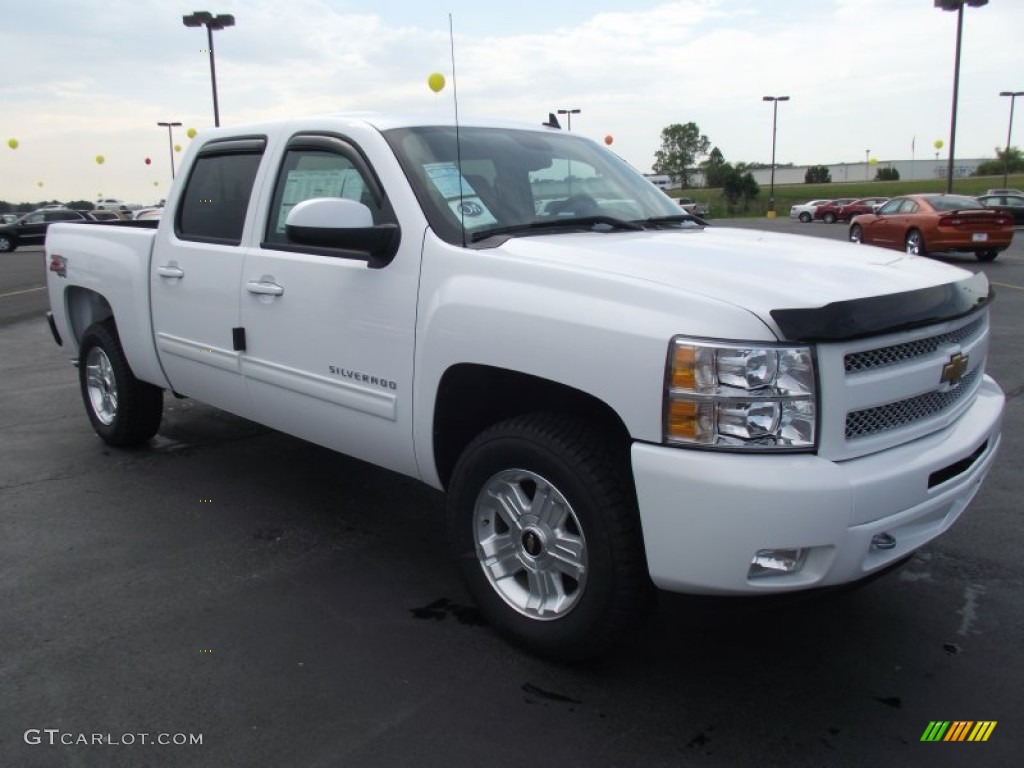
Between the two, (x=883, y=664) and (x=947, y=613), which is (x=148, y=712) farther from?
(x=947, y=613)

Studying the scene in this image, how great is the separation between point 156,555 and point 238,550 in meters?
0.37

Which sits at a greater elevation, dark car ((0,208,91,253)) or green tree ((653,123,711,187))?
green tree ((653,123,711,187))

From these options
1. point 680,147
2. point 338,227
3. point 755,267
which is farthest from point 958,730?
point 680,147

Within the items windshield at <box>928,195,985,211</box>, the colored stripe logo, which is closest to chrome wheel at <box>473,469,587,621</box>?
the colored stripe logo

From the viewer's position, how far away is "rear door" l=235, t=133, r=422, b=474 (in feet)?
11.2

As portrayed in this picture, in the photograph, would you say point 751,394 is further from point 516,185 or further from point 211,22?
point 211,22

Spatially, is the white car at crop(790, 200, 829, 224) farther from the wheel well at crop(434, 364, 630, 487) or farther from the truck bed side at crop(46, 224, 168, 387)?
the wheel well at crop(434, 364, 630, 487)

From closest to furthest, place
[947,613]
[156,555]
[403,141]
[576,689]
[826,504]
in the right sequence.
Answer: [826,504]
[576,689]
[947,613]
[403,141]
[156,555]

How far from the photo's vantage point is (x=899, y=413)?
9.01ft

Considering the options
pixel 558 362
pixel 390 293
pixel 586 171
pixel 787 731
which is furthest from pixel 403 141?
pixel 787 731

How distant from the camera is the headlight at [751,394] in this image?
246cm

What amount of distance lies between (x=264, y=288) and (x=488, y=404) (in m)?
1.35

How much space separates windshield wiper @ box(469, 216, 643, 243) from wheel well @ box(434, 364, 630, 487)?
534 millimetres

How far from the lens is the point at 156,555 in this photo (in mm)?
4055
